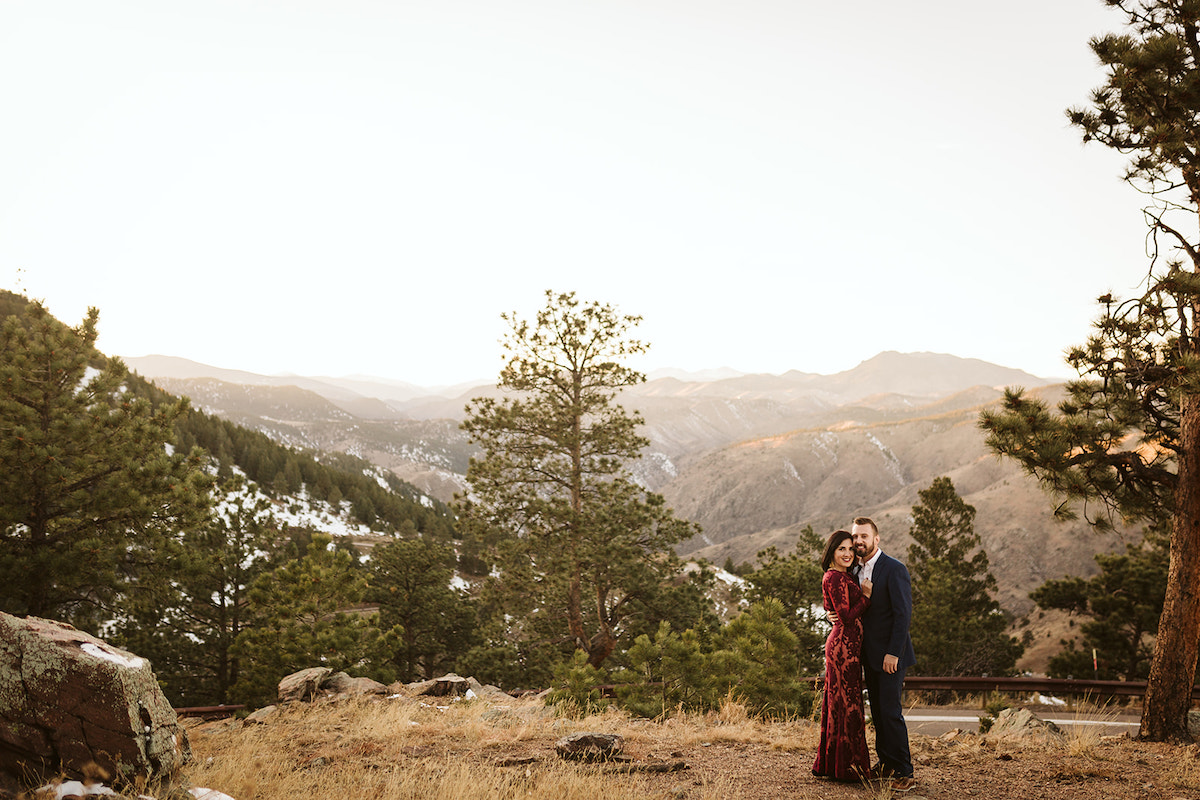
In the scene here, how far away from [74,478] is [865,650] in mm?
14269

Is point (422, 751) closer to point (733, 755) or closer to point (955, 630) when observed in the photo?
point (733, 755)

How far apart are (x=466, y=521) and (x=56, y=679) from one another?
13526 mm

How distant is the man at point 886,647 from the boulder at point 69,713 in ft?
18.3

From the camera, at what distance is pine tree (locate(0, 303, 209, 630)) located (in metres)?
12.0

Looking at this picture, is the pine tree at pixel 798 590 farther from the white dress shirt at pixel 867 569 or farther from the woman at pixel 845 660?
the white dress shirt at pixel 867 569

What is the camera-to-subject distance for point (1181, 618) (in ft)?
26.5

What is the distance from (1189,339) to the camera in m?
8.19

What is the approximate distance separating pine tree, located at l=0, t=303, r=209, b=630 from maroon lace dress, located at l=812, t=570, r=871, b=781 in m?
12.6

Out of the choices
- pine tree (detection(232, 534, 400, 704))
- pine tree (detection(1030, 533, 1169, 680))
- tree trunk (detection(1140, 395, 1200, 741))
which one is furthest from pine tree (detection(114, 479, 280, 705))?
pine tree (detection(1030, 533, 1169, 680))

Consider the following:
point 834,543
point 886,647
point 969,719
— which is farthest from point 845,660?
point 969,719

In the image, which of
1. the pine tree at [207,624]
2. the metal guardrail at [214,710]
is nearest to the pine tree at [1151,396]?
the metal guardrail at [214,710]

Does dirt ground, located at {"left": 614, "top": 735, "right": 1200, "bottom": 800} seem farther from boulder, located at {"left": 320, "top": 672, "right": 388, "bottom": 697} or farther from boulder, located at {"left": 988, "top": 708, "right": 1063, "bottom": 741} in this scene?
boulder, located at {"left": 320, "top": 672, "right": 388, "bottom": 697}

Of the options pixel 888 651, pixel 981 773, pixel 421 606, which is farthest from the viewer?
pixel 421 606

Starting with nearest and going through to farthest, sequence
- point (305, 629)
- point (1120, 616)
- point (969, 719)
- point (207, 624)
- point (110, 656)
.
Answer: point (110, 656), point (969, 719), point (305, 629), point (1120, 616), point (207, 624)
